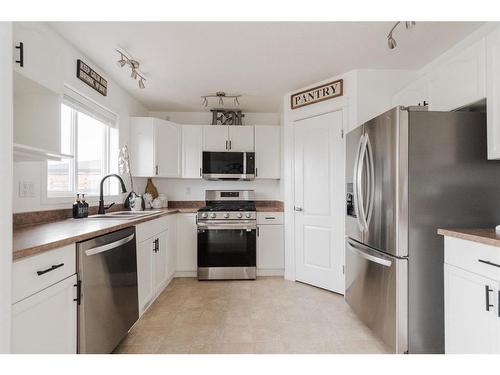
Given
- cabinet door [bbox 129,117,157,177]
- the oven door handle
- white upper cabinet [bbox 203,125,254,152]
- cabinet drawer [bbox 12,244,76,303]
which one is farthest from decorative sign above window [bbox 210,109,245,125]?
cabinet drawer [bbox 12,244,76,303]

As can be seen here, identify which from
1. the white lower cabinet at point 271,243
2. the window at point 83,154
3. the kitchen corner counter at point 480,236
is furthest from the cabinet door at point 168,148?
the kitchen corner counter at point 480,236

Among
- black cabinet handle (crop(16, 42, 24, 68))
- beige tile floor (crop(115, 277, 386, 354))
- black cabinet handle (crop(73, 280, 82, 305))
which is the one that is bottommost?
beige tile floor (crop(115, 277, 386, 354))

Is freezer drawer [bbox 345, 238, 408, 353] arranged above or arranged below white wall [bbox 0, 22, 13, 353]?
below

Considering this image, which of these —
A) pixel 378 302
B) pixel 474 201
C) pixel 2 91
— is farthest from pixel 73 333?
pixel 474 201

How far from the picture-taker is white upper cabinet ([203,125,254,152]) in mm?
3779

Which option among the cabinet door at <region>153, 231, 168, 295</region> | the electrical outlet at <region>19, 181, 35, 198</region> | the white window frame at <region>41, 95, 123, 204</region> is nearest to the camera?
the electrical outlet at <region>19, 181, 35, 198</region>

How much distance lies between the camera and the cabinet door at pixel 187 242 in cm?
347

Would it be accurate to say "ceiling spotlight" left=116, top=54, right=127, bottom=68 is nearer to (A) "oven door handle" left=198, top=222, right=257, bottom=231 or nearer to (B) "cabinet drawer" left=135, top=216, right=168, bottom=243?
(B) "cabinet drawer" left=135, top=216, right=168, bottom=243

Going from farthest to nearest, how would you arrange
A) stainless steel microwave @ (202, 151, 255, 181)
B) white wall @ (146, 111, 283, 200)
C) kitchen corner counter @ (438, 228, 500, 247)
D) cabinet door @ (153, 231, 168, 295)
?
white wall @ (146, 111, 283, 200) < stainless steel microwave @ (202, 151, 255, 181) < cabinet door @ (153, 231, 168, 295) < kitchen corner counter @ (438, 228, 500, 247)

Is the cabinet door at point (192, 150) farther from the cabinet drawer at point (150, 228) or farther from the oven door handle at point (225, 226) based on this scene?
the cabinet drawer at point (150, 228)

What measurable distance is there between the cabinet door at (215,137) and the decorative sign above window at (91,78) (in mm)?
1375

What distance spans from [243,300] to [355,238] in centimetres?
128

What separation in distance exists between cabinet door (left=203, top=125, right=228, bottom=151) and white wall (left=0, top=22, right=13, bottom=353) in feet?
10.2

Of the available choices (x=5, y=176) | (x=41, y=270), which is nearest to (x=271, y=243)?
(x=41, y=270)
